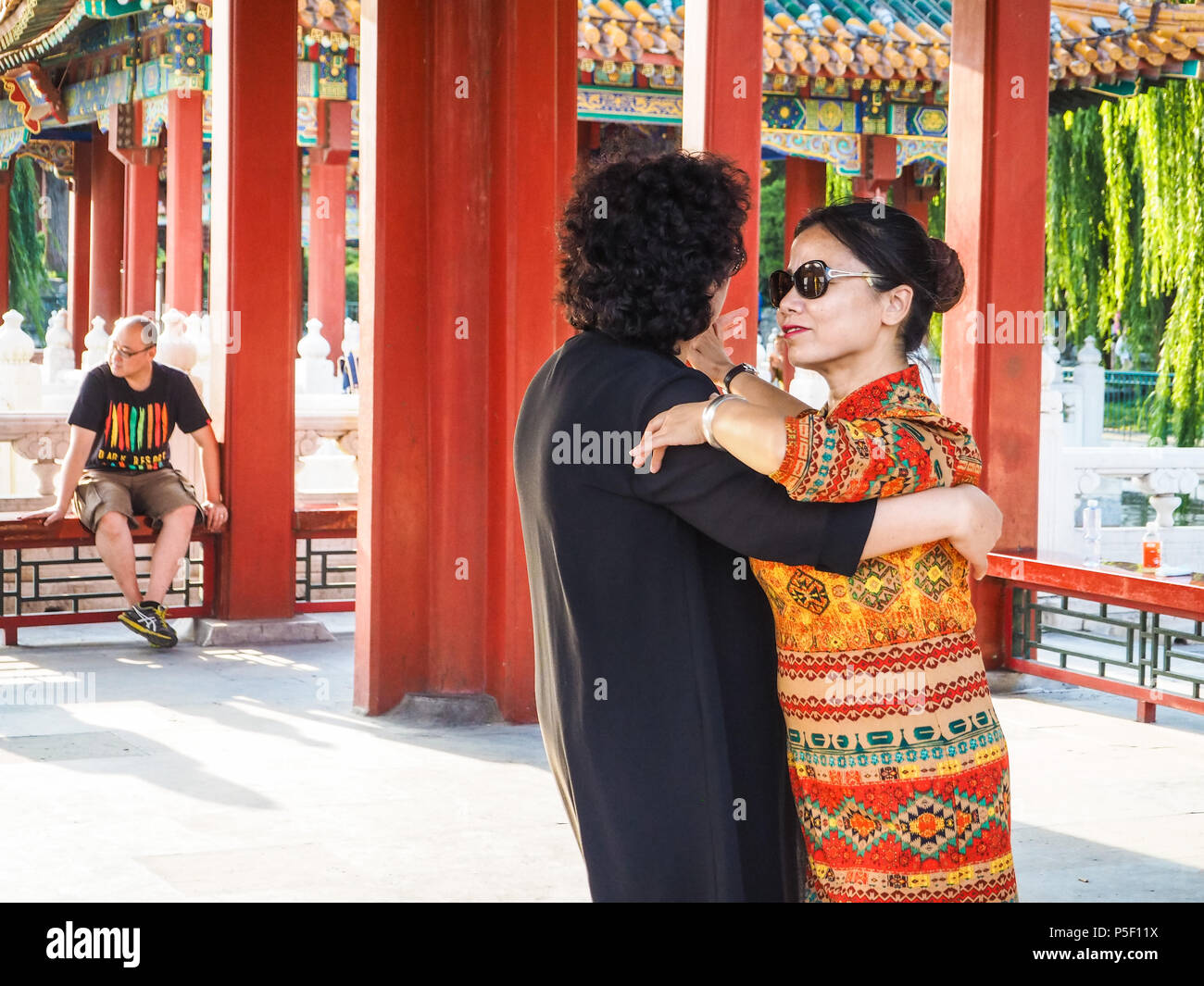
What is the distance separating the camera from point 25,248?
74.0 ft

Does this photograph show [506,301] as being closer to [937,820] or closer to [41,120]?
[937,820]

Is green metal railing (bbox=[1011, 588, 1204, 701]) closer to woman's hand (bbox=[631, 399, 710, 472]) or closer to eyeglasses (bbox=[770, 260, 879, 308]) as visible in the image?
eyeglasses (bbox=[770, 260, 879, 308])

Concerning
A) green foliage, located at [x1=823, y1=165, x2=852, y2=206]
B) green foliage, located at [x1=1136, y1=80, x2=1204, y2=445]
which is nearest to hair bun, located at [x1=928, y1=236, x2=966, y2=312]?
green foliage, located at [x1=1136, y1=80, x2=1204, y2=445]

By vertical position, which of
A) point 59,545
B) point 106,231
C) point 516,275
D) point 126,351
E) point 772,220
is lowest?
point 59,545

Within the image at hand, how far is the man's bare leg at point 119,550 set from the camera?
774 centimetres

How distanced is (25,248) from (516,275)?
18267mm

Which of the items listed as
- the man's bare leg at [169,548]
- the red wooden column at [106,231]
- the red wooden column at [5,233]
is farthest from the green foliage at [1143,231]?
the red wooden column at [5,233]

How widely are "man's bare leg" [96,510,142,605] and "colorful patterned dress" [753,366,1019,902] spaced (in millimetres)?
5996

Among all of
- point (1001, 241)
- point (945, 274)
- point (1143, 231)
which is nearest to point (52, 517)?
point (1001, 241)

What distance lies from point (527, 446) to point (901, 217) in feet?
2.20

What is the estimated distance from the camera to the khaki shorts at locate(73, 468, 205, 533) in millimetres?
7801

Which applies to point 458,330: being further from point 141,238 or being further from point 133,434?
point 141,238

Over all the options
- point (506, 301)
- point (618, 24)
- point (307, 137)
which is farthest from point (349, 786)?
point (307, 137)

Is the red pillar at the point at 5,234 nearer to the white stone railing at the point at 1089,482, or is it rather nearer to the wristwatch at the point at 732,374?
the white stone railing at the point at 1089,482
